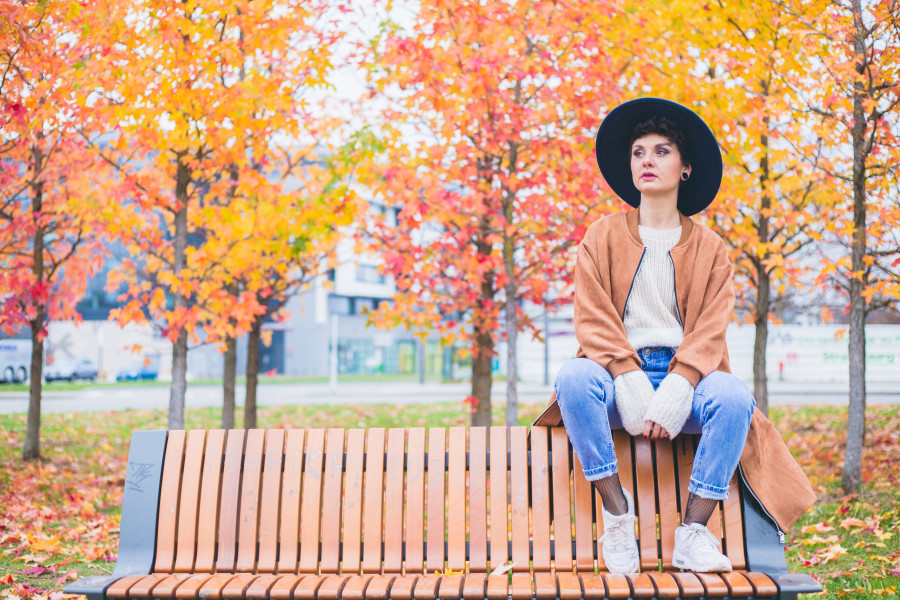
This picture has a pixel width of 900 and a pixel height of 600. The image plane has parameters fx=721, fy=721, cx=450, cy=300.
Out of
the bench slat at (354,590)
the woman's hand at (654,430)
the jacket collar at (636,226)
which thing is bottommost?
the bench slat at (354,590)

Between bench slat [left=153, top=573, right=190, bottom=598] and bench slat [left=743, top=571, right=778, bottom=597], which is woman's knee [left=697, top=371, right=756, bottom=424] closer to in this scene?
bench slat [left=743, top=571, right=778, bottom=597]

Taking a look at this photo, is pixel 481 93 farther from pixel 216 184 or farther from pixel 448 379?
pixel 448 379

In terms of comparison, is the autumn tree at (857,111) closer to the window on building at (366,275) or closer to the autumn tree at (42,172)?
the autumn tree at (42,172)

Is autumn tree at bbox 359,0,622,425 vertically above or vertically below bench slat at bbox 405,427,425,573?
above

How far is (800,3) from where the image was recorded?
544 centimetres

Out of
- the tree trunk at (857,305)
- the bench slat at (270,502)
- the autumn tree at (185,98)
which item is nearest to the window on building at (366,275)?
the autumn tree at (185,98)

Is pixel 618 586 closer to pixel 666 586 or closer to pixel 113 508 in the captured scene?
pixel 666 586

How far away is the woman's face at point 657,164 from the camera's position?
3082 millimetres

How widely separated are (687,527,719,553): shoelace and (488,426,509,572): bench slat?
2.23ft

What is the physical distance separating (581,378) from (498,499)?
62cm

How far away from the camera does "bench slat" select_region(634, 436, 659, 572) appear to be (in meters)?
2.79

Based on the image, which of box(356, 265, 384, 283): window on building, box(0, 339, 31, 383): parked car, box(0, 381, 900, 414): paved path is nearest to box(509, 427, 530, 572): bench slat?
box(0, 381, 900, 414): paved path

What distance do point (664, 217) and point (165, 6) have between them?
4.30 m

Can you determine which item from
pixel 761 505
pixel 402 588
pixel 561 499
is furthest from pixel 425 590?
pixel 761 505
